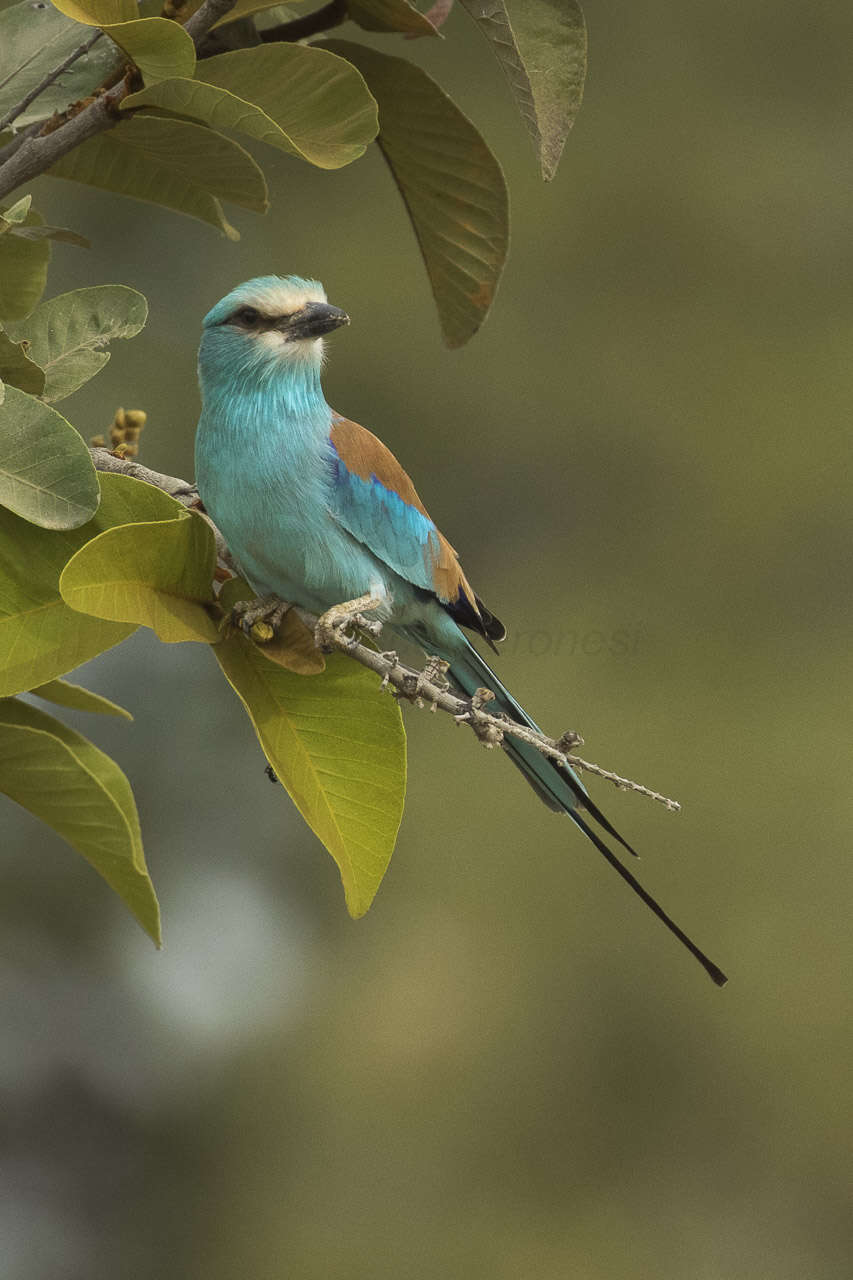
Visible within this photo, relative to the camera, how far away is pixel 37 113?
625 millimetres

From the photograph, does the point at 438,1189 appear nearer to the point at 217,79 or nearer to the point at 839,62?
the point at 217,79

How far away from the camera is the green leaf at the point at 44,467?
0.53 meters

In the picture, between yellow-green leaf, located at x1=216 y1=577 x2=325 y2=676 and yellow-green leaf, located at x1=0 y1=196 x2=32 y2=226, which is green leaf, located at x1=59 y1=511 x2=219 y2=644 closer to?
yellow-green leaf, located at x1=216 y1=577 x2=325 y2=676

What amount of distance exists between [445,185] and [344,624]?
8.9 inches

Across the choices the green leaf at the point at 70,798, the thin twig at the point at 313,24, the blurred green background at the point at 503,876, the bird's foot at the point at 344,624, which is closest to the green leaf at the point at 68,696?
the green leaf at the point at 70,798

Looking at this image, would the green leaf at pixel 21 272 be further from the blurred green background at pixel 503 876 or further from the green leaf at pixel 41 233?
the blurred green background at pixel 503 876

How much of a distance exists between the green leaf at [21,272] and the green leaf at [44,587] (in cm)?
17

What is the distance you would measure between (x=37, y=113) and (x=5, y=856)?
8.72 ft

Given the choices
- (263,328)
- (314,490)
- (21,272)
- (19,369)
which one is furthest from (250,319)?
(19,369)

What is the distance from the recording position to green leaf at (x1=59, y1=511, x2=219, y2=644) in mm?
531

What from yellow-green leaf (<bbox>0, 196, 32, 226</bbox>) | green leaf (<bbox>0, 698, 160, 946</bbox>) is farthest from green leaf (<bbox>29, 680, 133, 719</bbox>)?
yellow-green leaf (<bbox>0, 196, 32, 226</bbox>)

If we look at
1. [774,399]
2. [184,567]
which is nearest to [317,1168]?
[774,399]

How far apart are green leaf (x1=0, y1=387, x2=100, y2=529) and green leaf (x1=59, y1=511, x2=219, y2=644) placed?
0.7 inches

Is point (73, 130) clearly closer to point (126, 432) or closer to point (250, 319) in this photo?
point (126, 432)
